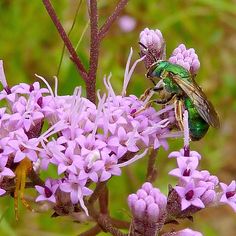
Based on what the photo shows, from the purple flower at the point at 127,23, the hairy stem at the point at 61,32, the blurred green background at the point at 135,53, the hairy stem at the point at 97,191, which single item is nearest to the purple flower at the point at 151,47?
the hairy stem at the point at 61,32

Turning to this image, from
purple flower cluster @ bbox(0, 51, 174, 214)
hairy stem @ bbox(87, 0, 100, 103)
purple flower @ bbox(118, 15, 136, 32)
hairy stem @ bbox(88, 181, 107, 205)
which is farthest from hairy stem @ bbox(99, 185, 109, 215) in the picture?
purple flower @ bbox(118, 15, 136, 32)

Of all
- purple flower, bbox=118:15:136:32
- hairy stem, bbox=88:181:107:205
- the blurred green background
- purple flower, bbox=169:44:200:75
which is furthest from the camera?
purple flower, bbox=118:15:136:32

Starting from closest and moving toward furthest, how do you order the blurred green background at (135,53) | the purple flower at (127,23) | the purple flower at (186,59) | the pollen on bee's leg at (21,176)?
the pollen on bee's leg at (21,176) → the purple flower at (186,59) → the blurred green background at (135,53) → the purple flower at (127,23)

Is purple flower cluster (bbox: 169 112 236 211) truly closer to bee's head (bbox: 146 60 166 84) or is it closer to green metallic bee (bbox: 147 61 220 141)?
green metallic bee (bbox: 147 61 220 141)

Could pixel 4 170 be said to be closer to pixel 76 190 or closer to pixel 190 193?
pixel 76 190

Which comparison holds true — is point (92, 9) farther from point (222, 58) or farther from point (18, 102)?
point (222, 58)

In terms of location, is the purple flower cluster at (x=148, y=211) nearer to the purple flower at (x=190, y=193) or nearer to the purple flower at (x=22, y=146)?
the purple flower at (x=190, y=193)

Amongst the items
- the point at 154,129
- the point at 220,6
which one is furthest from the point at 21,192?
the point at 220,6

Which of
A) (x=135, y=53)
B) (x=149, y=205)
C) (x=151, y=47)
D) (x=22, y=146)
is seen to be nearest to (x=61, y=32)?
(x=151, y=47)
